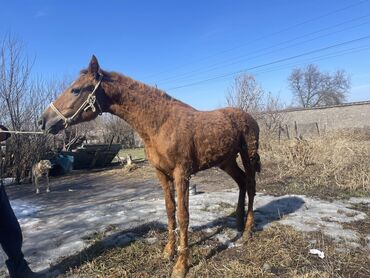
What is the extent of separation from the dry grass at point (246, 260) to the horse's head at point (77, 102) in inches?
64.6

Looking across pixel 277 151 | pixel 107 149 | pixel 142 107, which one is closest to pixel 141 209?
pixel 142 107

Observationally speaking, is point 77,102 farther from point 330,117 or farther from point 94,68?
point 330,117

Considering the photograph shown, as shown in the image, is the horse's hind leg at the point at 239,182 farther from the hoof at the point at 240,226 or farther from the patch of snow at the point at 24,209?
the patch of snow at the point at 24,209

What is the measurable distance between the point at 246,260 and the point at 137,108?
7.07ft

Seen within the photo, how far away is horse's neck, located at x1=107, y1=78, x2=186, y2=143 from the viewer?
374cm

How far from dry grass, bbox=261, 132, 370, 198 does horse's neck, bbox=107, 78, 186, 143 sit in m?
5.32

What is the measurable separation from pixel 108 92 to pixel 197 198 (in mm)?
3967

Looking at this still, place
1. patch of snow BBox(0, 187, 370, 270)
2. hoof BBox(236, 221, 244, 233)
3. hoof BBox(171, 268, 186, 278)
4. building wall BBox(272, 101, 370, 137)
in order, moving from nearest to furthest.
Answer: hoof BBox(171, 268, 186, 278) < patch of snow BBox(0, 187, 370, 270) < hoof BBox(236, 221, 244, 233) < building wall BBox(272, 101, 370, 137)

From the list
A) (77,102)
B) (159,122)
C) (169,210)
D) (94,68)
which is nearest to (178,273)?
(169,210)

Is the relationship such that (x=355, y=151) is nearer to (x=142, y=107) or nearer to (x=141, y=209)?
(x=141, y=209)

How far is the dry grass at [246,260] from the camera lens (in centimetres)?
359

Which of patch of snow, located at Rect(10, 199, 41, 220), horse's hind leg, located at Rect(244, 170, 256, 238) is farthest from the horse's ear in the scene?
patch of snow, located at Rect(10, 199, 41, 220)

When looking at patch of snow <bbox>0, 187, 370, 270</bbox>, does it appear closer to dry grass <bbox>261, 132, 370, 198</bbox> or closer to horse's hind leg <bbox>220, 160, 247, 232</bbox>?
horse's hind leg <bbox>220, 160, 247, 232</bbox>

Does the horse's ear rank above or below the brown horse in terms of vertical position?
above
